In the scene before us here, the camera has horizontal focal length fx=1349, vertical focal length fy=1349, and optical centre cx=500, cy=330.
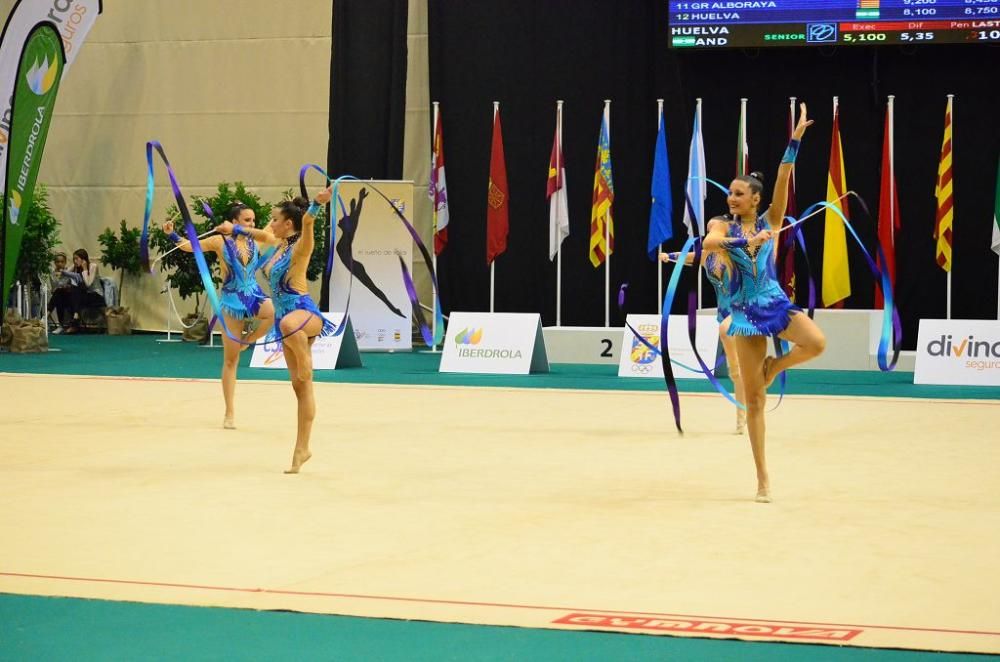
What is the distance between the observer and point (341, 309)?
1845cm

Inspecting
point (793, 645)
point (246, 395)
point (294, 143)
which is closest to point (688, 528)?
point (793, 645)

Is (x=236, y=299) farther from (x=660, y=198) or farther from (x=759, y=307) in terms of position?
(x=660, y=198)

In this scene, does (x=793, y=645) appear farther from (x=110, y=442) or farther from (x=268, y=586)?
(x=110, y=442)

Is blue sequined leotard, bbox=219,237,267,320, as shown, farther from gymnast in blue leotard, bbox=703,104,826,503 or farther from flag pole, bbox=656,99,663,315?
flag pole, bbox=656,99,663,315

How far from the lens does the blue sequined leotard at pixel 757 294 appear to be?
686cm

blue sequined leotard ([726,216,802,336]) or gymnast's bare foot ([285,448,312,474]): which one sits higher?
blue sequined leotard ([726,216,802,336])

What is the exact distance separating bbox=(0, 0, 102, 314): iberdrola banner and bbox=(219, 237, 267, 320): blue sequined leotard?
8.29 feet

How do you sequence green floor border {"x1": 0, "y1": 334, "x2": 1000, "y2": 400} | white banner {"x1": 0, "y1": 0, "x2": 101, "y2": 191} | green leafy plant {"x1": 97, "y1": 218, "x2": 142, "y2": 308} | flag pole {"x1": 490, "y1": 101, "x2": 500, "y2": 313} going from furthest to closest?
green leafy plant {"x1": 97, "y1": 218, "x2": 142, "y2": 308} → flag pole {"x1": 490, "y1": 101, "x2": 500, "y2": 313} → green floor border {"x1": 0, "y1": 334, "x2": 1000, "y2": 400} → white banner {"x1": 0, "y1": 0, "x2": 101, "y2": 191}

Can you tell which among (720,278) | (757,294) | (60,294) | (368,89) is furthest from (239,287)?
(60,294)

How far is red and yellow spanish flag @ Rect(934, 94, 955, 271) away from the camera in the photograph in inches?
627

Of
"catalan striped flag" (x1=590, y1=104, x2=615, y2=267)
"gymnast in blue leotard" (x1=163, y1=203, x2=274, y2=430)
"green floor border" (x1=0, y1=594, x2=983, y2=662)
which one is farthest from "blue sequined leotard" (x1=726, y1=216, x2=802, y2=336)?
"catalan striped flag" (x1=590, y1=104, x2=615, y2=267)

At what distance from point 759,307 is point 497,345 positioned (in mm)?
8403

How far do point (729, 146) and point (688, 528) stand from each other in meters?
12.9

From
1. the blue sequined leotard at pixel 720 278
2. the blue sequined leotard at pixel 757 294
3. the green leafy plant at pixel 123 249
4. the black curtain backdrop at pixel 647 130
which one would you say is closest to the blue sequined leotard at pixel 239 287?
the blue sequined leotard at pixel 720 278
